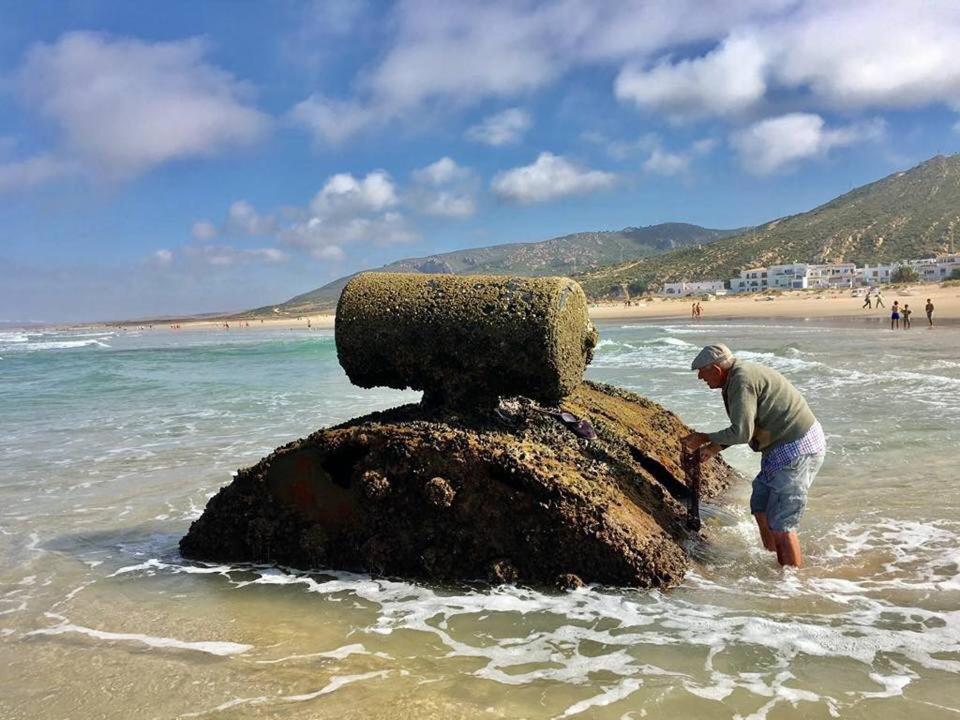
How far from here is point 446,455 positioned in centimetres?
476

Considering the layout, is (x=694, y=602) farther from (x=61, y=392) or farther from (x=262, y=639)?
(x=61, y=392)

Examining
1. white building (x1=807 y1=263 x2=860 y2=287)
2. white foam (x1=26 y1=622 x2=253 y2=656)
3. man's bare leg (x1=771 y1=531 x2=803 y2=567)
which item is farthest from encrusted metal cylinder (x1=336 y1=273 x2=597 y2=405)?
white building (x1=807 y1=263 x2=860 y2=287)

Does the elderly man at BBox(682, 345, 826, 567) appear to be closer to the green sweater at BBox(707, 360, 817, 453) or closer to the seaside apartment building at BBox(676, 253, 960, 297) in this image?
the green sweater at BBox(707, 360, 817, 453)

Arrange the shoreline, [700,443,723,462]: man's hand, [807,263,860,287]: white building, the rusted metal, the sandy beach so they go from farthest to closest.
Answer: [807,263,860,287]: white building
the sandy beach
the shoreline
the rusted metal
[700,443,723,462]: man's hand

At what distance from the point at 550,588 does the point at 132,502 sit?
5089 mm

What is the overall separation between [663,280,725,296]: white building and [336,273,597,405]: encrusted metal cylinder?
359 feet

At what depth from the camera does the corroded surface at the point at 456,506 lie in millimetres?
4621

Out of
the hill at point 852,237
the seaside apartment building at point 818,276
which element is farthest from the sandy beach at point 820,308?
the hill at point 852,237

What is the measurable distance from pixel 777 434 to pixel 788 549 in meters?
0.81

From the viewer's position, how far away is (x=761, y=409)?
16.5 ft

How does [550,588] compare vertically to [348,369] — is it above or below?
below

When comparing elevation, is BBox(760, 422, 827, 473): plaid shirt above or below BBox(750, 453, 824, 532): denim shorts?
above

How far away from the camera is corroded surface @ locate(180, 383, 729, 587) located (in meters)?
4.62

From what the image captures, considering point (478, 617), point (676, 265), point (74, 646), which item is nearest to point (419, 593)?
point (478, 617)
